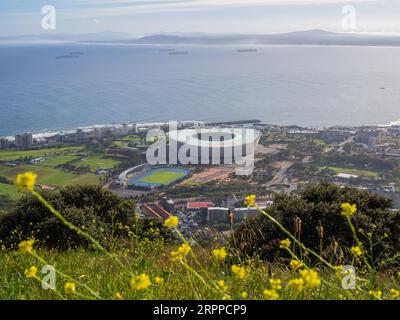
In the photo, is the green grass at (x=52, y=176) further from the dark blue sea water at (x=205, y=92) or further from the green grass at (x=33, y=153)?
the dark blue sea water at (x=205, y=92)

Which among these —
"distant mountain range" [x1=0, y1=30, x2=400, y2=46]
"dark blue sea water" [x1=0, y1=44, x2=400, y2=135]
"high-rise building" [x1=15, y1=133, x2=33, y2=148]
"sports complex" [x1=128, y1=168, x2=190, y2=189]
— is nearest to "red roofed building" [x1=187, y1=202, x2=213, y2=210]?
"sports complex" [x1=128, y1=168, x2=190, y2=189]

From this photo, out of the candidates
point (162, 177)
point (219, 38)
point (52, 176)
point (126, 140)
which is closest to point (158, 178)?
point (162, 177)

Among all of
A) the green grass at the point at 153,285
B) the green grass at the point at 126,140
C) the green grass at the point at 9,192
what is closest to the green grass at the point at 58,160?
the green grass at the point at 126,140

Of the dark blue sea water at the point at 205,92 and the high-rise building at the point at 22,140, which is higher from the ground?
the dark blue sea water at the point at 205,92

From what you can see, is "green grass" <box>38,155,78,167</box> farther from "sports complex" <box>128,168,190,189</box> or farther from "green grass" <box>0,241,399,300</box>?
"green grass" <box>0,241,399,300</box>

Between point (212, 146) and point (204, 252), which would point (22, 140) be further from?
point (204, 252)

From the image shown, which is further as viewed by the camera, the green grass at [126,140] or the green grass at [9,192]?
the green grass at [126,140]
